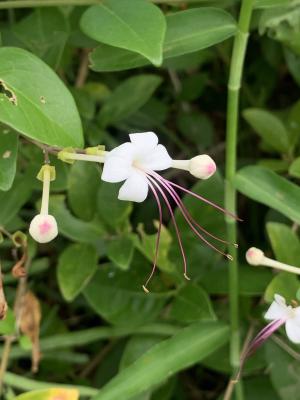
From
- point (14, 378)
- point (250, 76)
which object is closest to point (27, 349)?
point (14, 378)

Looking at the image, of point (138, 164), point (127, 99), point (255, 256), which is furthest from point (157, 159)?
point (127, 99)

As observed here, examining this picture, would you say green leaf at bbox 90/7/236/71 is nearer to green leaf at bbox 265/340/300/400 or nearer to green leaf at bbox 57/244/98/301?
green leaf at bbox 57/244/98/301

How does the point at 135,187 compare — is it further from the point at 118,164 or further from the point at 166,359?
the point at 166,359

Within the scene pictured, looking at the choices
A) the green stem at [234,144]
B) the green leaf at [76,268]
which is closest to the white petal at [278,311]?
the green stem at [234,144]

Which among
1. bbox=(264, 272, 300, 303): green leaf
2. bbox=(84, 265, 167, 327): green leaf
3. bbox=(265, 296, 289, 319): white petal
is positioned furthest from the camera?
bbox=(84, 265, 167, 327): green leaf

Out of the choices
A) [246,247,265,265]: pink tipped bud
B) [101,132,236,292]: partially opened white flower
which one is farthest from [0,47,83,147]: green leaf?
[246,247,265,265]: pink tipped bud

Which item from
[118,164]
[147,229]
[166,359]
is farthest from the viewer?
[147,229]
